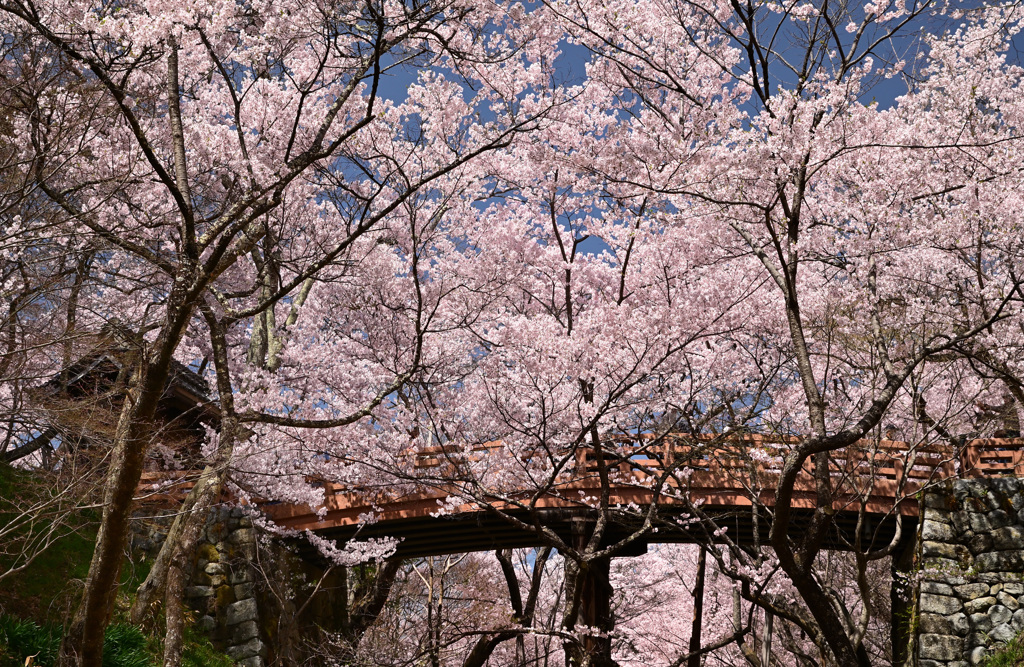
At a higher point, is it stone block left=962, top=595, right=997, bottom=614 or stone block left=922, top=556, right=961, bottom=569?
stone block left=922, top=556, right=961, bottom=569

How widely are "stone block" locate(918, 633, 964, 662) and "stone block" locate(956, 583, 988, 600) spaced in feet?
2.02

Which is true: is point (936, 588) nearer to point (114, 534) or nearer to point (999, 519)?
point (999, 519)

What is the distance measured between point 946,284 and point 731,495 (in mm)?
4577

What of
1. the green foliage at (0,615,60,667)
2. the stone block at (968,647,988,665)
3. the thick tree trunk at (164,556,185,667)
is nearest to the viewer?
the green foliage at (0,615,60,667)

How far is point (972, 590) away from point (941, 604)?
17.6 inches

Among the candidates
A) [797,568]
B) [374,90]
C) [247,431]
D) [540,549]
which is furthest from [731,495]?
[374,90]

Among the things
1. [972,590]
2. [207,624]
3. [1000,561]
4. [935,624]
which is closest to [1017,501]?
[1000,561]

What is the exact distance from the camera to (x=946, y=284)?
1285 centimetres

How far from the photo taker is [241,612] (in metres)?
14.0

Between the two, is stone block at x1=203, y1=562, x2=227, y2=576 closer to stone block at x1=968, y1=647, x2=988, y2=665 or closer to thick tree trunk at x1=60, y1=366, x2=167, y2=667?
thick tree trunk at x1=60, y1=366, x2=167, y2=667

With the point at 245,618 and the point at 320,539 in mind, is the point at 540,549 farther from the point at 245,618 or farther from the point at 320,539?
the point at 245,618

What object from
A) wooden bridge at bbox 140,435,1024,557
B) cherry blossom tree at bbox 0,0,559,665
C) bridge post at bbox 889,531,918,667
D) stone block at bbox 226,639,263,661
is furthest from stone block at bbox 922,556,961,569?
stone block at bbox 226,639,263,661

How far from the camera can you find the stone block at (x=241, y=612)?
13.9 metres

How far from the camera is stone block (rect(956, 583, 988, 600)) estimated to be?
11.9 metres
